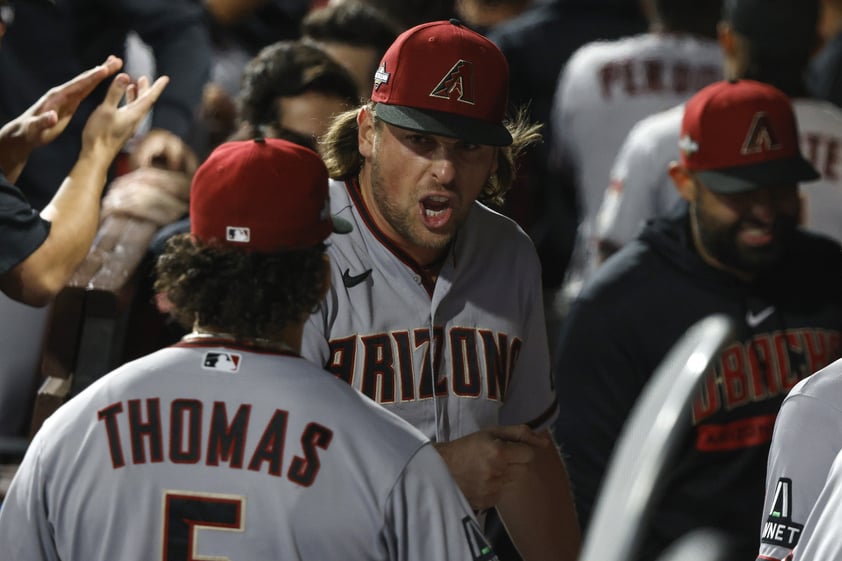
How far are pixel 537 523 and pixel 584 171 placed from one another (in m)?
3.28

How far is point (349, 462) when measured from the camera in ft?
8.84

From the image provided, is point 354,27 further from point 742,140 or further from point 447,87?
point 447,87

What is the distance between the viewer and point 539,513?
3670 mm

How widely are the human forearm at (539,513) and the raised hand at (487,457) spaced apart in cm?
44

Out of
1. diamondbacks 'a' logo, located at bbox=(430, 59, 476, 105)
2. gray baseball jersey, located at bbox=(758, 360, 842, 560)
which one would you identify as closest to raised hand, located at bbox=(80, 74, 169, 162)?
diamondbacks 'a' logo, located at bbox=(430, 59, 476, 105)

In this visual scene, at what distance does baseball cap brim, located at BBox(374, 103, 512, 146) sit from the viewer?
3.37m

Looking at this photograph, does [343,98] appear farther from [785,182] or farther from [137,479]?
[137,479]

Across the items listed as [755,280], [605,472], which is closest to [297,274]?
[605,472]

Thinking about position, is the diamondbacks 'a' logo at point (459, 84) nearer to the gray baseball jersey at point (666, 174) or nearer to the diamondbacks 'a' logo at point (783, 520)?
the diamondbacks 'a' logo at point (783, 520)

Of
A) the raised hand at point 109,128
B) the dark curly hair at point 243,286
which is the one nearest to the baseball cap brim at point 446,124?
the dark curly hair at point 243,286

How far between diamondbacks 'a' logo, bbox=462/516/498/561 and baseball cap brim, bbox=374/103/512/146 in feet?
3.11

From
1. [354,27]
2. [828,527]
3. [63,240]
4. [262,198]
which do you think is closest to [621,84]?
[354,27]

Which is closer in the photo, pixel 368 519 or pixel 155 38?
pixel 368 519

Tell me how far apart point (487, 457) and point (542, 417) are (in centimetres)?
61
